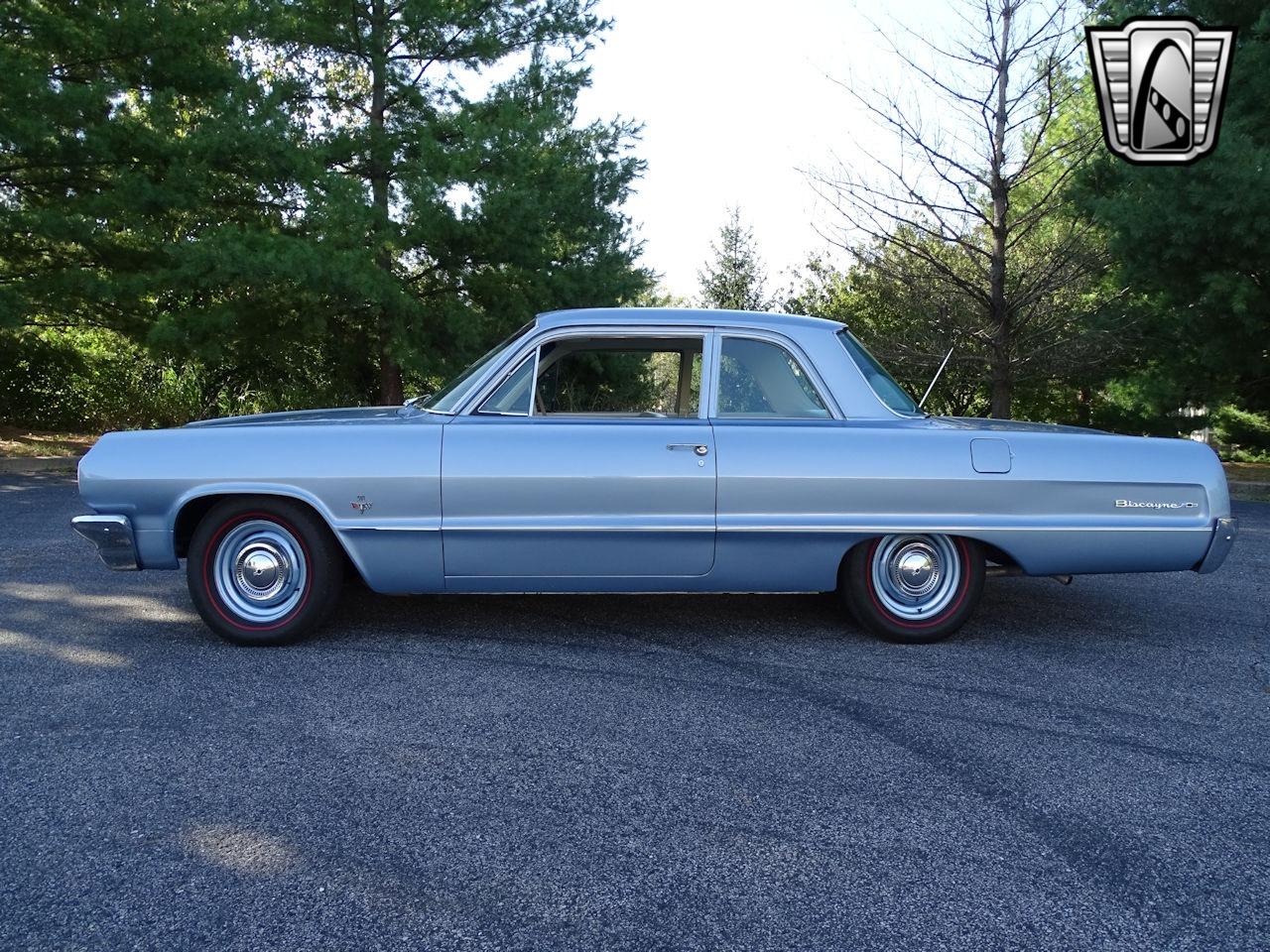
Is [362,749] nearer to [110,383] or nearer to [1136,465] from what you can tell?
[1136,465]

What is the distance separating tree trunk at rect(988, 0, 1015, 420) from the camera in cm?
1412

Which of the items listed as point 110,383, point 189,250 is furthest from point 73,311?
point 110,383

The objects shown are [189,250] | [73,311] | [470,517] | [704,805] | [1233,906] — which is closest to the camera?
[1233,906]

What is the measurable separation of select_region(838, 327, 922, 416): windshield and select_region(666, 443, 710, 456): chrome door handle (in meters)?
0.93

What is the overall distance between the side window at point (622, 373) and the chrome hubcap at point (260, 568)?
4.33ft

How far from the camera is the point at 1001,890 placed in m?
2.49

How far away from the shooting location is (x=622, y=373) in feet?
18.5

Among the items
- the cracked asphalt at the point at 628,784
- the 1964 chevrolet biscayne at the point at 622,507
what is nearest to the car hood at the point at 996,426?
the 1964 chevrolet biscayne at the point at 622,507

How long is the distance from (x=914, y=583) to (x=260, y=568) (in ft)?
9.98

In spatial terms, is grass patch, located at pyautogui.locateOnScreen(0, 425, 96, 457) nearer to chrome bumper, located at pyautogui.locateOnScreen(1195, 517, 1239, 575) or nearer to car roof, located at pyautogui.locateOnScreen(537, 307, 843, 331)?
car roof, located at pyautogui.locateOnScreen(537, 307, 843, 331)

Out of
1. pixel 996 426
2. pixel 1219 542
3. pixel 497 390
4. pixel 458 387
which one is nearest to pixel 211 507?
pixel 458 387

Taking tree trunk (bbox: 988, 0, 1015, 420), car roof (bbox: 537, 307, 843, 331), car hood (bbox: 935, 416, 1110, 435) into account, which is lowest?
car hood (bbox: 935, 416, 1110, 435)

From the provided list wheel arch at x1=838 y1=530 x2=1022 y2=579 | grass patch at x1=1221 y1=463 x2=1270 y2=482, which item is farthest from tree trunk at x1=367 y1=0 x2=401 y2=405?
grass patch at x1=1221 y1=463 x2=1270 y2=482

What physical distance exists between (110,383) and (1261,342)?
1850 centimetres
